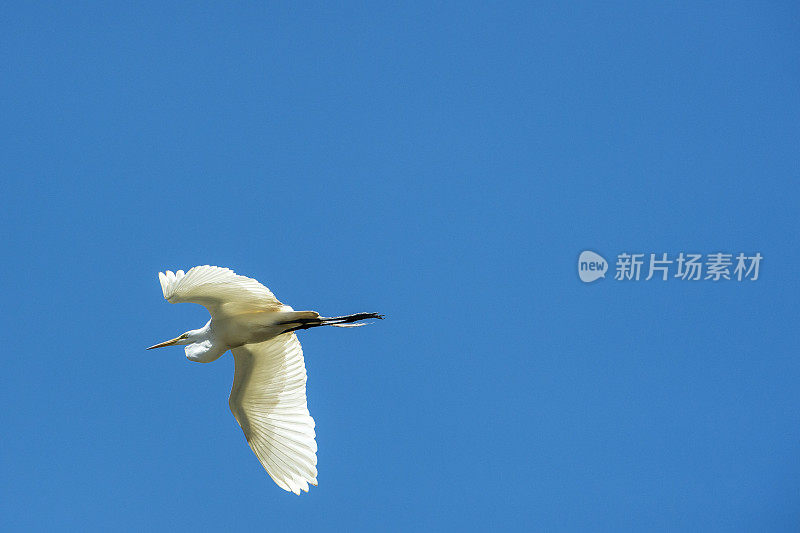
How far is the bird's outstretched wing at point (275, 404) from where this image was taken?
6836 millimetres

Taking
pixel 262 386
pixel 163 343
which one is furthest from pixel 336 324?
pixel 163 343

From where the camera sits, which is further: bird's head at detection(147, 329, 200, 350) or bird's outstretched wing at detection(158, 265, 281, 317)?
bird's head at detection(147, 329, 200, 350)

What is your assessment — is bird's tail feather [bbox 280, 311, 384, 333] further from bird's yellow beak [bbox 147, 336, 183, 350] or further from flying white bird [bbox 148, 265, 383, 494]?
bird's yellow beak [bbox 147, 336, 183, 350]

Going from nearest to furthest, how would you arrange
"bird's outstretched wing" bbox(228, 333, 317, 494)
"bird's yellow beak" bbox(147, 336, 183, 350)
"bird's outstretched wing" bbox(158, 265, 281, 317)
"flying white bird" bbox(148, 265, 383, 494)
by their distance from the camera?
"bird's outstretched wing" bbox(158, 265, 281, 317), "flying white bird" bbox(148, 265, 383, 494), "bird's outstretched wing" bbox(228, 333, 317, 494), "bird's yellow beak" bbox(147, 336, 183, 350)

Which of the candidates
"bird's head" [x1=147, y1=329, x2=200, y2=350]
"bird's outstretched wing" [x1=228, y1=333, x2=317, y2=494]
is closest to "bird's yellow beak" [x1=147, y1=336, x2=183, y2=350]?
"bird's head" [x1=147, y1=329, x2=200, y2=350]

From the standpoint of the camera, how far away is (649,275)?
30.0 feet

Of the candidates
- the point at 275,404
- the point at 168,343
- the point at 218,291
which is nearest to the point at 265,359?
the point at 275,404

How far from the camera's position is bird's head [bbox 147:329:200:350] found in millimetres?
7066

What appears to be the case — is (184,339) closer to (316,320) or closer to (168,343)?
(168,343)

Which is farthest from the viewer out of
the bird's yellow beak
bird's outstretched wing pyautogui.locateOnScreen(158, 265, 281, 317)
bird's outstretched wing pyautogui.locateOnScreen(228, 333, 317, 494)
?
the bird's yellow beak

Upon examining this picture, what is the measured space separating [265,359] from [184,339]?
61 cm

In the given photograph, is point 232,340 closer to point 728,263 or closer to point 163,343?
point 163,343

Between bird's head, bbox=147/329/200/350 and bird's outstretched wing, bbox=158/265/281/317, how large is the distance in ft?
1.04

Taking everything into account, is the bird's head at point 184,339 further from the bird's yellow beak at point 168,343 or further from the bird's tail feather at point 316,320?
the bird's tail feather at point 316,320
